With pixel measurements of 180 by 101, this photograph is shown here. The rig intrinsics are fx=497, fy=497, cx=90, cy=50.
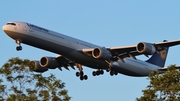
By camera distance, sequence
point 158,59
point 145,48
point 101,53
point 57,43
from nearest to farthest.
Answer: point 145,48, point 57,43, point 101,53, point 158,59

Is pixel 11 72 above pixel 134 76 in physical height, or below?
below

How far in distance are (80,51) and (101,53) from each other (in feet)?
8.24

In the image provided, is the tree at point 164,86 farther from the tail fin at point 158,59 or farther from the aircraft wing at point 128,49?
the tail fin at point 158,59

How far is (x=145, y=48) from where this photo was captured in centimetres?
5675

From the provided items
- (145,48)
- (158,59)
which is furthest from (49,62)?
(158,59)

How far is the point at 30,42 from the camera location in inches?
2184

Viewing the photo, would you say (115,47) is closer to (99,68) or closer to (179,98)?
(99,68)

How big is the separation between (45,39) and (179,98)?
22.7m

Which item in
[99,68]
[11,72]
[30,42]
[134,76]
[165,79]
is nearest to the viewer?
[11,72]

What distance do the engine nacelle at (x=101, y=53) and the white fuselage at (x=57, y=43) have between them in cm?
83

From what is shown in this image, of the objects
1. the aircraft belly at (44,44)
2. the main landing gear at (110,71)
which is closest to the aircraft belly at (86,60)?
the main landing gear at (110,71)

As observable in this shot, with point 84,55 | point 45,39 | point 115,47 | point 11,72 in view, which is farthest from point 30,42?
point 11,72

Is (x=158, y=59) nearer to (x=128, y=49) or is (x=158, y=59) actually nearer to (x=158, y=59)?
A: (x=158, y=59)

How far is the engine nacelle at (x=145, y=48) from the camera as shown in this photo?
186 ft
